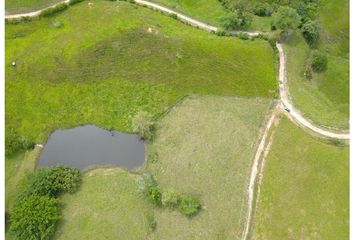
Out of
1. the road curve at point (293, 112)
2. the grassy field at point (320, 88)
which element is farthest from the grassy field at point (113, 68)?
Answer: the grassy field at point (320, 88)

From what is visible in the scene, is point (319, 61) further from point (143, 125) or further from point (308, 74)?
point (143, 125)

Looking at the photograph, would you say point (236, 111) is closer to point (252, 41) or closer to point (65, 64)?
point (252, 41)

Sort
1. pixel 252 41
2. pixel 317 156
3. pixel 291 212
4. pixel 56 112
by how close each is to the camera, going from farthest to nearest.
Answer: pixel 252 41 → pixel 56 112 → pixel 317 156 → pixel 291 212

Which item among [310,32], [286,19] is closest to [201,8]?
[286,19]

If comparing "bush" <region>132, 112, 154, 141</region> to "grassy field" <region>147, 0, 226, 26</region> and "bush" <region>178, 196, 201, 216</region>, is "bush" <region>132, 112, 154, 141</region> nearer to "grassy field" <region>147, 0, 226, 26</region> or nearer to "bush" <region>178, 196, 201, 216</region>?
"bush" <region>178, 196, 201, 216</region>

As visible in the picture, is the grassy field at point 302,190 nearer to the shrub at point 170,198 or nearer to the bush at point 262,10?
the shrub at point 170,198

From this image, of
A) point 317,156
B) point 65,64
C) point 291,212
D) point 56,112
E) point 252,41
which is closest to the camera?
point 291,212

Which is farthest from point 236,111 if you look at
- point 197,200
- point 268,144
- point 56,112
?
point 56,112
